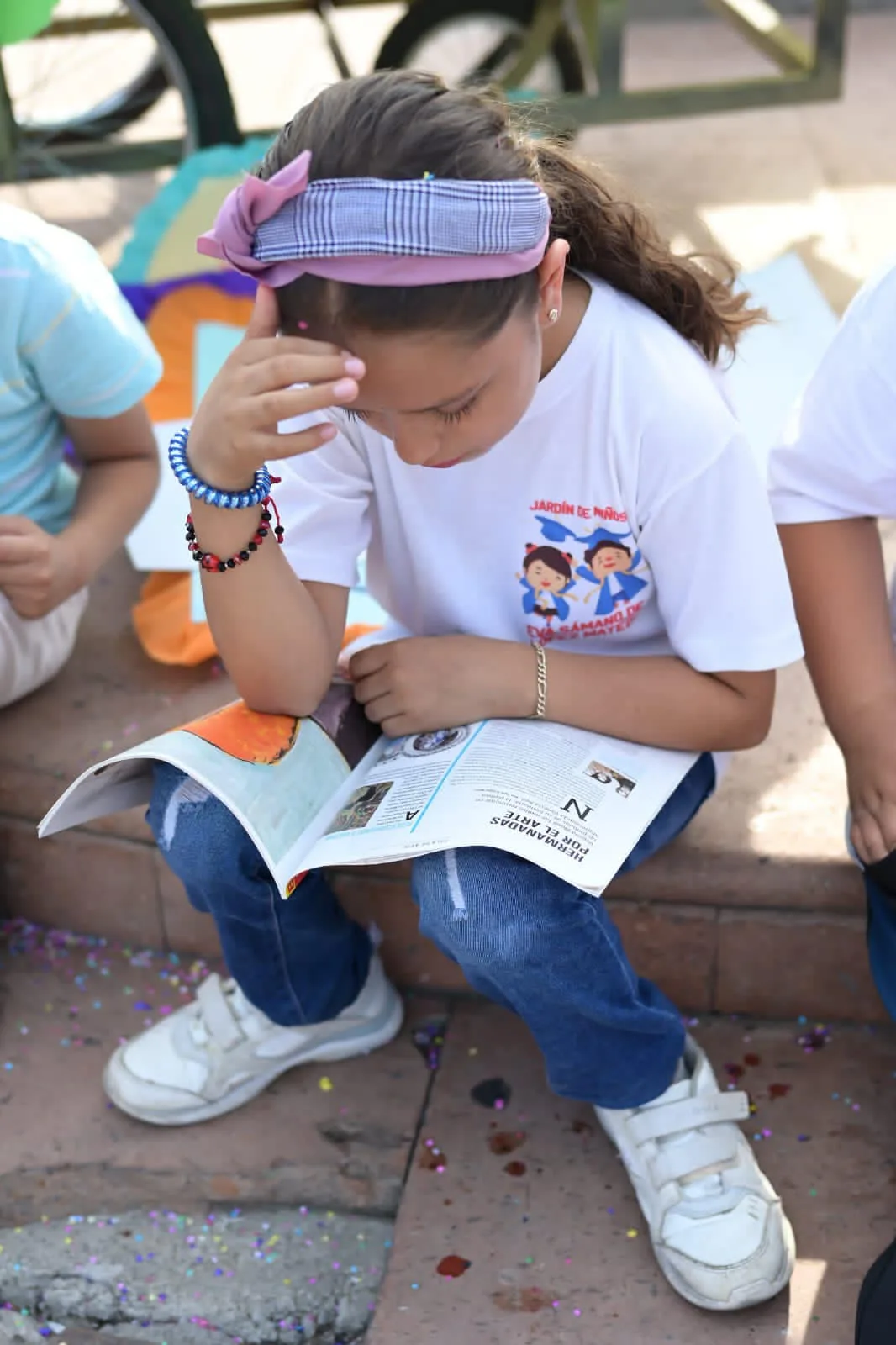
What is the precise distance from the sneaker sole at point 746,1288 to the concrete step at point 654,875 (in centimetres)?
29

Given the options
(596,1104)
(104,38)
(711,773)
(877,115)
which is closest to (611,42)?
(877,115)

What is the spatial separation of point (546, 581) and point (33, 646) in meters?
0.63

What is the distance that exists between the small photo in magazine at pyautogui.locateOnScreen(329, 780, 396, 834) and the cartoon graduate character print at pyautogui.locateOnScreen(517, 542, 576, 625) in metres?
0.22

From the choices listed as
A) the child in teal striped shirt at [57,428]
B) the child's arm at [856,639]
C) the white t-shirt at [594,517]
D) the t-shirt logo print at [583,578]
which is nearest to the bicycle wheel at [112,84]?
the child in teal striped shirt at [57,428]

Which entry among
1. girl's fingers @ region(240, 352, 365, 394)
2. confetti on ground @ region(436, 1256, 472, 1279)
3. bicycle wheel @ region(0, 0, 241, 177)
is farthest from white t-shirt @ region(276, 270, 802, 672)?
bicycle wheel @ region(0, 0, 241, 177)

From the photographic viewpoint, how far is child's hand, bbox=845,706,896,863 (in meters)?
1.26

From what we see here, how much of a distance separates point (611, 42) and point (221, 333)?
115cm

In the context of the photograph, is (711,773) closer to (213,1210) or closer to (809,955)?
(809,955)

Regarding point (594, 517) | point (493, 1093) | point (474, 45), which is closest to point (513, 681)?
point (594, 517)

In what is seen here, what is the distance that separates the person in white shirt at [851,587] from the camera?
1218 mm

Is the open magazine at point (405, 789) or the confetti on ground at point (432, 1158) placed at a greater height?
the open magazine at point (405, 789)

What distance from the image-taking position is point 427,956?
60.7 inches

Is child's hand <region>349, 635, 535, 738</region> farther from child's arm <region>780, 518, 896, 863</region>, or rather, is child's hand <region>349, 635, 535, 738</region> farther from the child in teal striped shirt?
the child in teal striped shirt

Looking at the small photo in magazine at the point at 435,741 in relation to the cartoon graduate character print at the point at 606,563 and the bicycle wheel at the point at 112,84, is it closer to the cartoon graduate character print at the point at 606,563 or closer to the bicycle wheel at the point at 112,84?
the cartoon graduate character print at the point at 606,563
